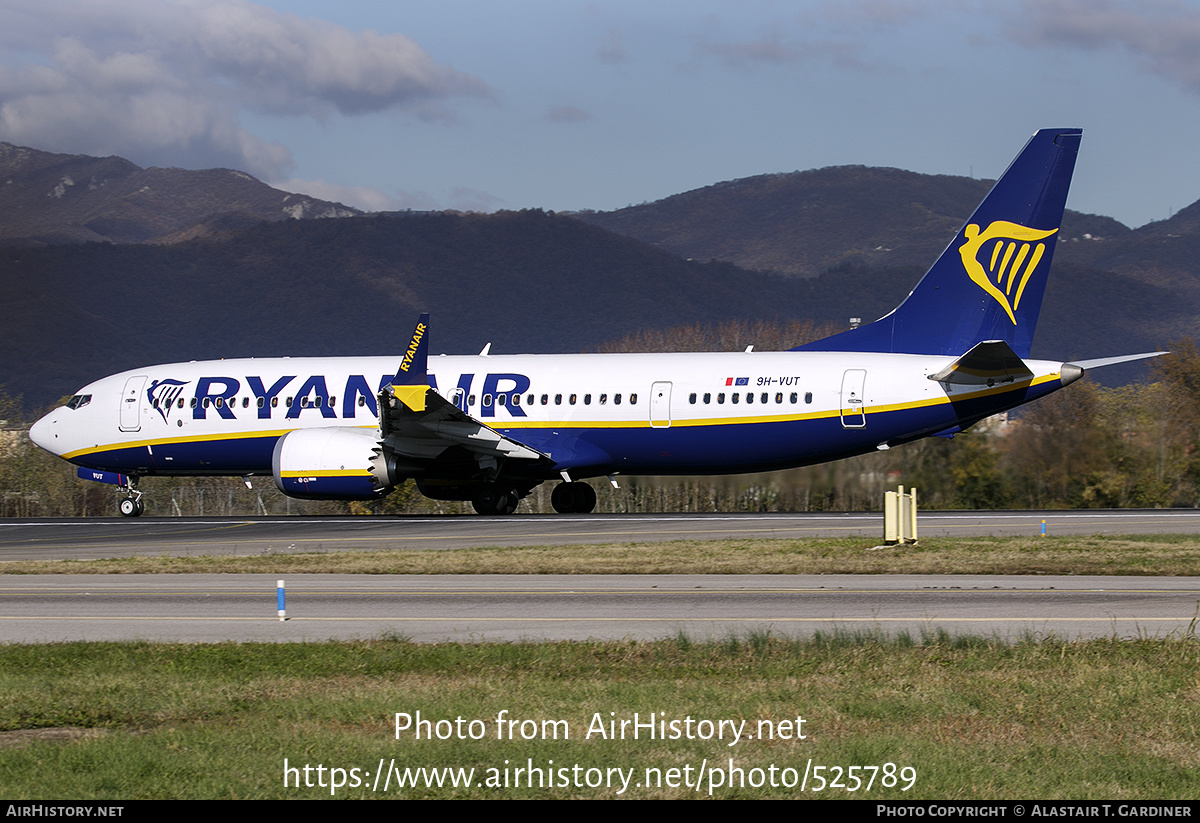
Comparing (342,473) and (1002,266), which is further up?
(1002,266)

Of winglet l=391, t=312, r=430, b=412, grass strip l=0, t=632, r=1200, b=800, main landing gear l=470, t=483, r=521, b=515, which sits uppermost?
winglet l=391, t=312, r=430, b=412

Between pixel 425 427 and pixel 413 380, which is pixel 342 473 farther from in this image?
pixel 413 380

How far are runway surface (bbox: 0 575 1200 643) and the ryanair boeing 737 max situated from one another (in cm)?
1109

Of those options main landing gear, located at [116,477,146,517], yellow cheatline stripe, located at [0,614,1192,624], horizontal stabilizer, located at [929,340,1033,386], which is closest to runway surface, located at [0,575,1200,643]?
yellow cheatline stripe, located at [0,614,1192,624]

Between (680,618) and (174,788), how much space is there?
8209 mm

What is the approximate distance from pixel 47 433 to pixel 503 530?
56.0ft

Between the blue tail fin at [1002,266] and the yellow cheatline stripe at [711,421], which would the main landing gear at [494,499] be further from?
the blue tail fin at [1002,266]

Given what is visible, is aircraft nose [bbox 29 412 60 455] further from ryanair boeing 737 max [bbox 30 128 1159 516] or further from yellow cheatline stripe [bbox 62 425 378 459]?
ryanair boeing 737 max [bbox 30 128 1159 516]

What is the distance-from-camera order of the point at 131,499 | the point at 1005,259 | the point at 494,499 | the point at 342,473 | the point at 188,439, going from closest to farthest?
the point at 1005,259
the point at 342,473
the point at 494,499
the point at 188,439
the point at 131,499

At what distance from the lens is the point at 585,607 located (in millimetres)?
16938

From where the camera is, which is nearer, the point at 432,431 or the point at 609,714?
the point at 609,714

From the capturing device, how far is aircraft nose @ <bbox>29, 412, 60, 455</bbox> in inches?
1551

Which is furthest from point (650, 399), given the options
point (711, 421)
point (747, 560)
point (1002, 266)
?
point (747, 560)
